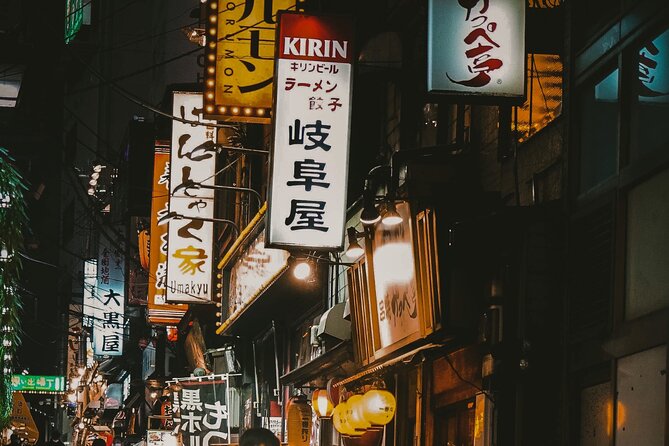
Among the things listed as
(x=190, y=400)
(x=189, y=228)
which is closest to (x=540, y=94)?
(x=190, y=400)

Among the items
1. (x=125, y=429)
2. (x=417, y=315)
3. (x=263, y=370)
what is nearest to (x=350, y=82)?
(x=417, y=315)

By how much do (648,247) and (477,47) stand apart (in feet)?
12.4

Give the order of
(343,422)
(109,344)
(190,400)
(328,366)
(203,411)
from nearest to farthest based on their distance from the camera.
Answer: (343,422)
(328,366)
(203,411)
(190,400)
(109,344)

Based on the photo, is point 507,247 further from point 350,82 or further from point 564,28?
point 350,82

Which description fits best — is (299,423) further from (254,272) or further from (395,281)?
(395,281)

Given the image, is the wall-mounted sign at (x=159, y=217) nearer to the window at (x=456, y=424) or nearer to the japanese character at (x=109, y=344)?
the window at (x=456, y=424)

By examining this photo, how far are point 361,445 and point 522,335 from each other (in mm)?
7749

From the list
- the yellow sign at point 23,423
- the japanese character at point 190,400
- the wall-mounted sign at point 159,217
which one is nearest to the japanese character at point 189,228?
the wall-mounted sign at point 159,217

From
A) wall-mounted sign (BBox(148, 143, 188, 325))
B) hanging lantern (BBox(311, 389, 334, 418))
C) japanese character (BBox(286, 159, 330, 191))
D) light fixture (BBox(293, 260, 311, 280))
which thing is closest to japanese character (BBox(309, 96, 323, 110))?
japanese character (BBox(286, 159, 330, 191))

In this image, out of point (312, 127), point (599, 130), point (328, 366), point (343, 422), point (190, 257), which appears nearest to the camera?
point (599, 130)

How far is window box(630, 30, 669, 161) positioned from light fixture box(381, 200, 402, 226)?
14.5 ft

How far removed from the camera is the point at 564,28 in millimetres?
13211

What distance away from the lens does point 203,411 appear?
2923 cm

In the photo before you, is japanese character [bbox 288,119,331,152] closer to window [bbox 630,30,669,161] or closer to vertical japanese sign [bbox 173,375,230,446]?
window [bbox 630,30,669,161]
